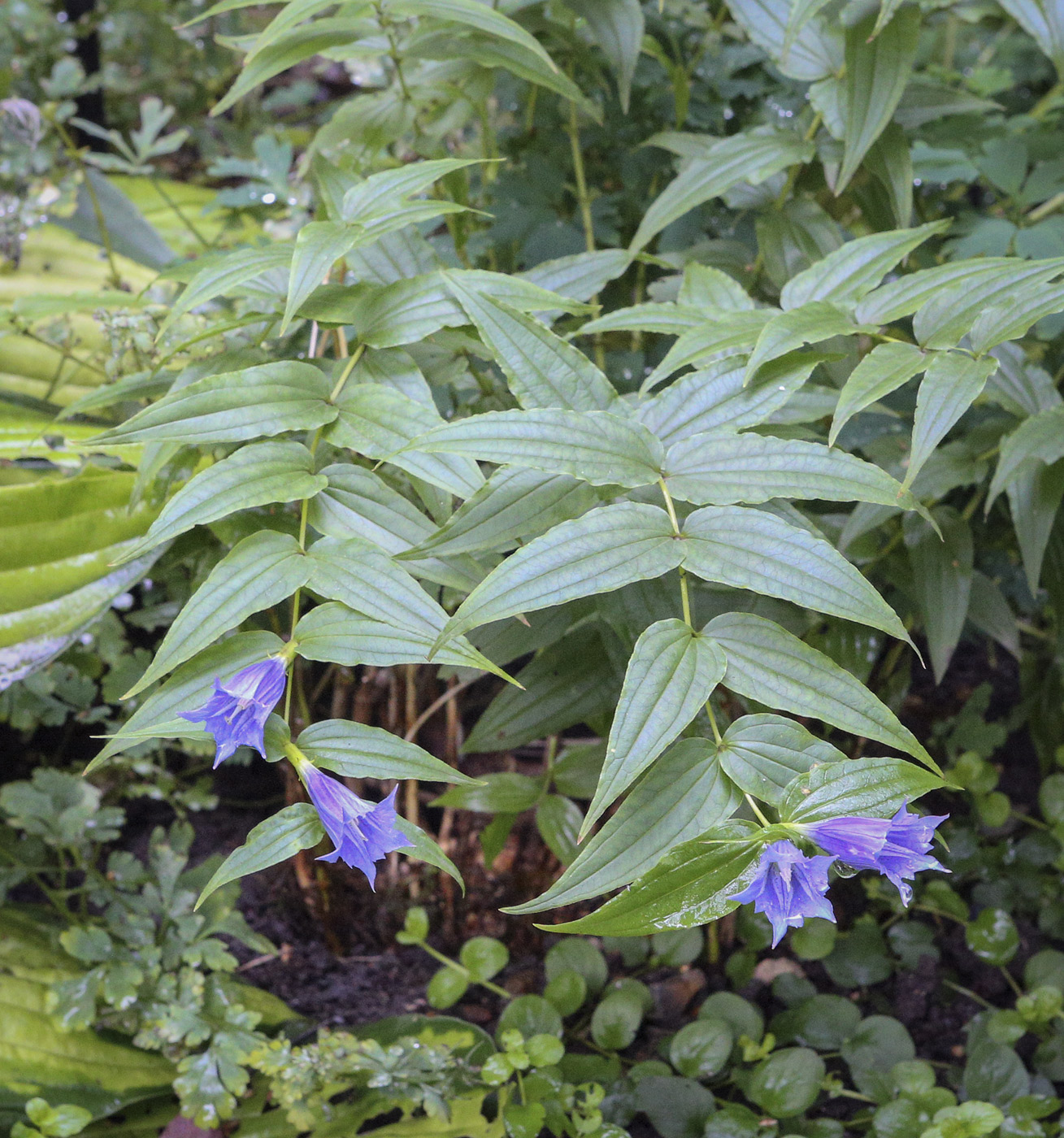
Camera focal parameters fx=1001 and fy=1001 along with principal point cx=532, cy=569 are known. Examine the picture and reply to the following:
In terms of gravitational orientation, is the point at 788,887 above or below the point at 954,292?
below

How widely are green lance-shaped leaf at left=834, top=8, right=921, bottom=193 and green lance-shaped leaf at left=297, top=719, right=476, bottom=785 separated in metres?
0.63

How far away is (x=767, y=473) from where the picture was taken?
61cm

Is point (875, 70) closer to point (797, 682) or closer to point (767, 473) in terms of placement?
point (767, 473)

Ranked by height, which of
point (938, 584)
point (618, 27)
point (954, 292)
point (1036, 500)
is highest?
point (618, 27)

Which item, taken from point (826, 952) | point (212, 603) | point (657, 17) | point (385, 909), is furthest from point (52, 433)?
point (826, 952)

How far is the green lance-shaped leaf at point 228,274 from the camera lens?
0.72m

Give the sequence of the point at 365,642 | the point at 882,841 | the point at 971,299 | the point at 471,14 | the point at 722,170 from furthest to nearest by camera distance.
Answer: the point at 722,170
the point at 471,14
the point at 971,299
the point at 365,642
the point at 882,841

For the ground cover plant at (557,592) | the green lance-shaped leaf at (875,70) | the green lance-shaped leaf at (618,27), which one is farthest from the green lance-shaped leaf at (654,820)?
the green lance-shaped leaf at (618,27)

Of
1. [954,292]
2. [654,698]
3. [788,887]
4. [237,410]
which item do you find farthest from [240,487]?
[954,292]

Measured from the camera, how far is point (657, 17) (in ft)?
4.03

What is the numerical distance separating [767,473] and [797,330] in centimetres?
12

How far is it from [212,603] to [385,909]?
79 centimetres

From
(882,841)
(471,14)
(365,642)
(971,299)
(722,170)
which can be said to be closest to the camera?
(882,841)

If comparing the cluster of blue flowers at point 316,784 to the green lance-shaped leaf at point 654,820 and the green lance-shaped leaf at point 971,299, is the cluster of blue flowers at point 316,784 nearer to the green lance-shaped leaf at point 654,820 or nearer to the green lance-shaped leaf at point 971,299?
the green lance-shaped leaf at point 654,820
